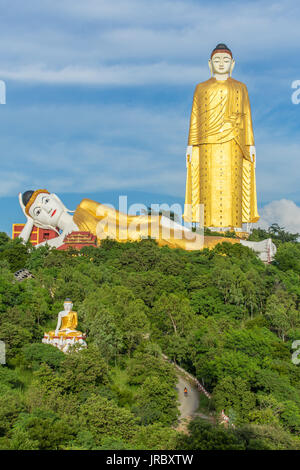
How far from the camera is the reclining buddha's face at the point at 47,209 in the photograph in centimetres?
3297

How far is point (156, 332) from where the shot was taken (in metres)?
19.5

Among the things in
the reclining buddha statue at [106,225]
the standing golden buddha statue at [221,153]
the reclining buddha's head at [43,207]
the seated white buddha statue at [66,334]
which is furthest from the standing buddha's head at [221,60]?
the seated white buddha statue at [66,334]

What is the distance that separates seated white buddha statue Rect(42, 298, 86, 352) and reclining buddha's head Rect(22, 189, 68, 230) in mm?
15031

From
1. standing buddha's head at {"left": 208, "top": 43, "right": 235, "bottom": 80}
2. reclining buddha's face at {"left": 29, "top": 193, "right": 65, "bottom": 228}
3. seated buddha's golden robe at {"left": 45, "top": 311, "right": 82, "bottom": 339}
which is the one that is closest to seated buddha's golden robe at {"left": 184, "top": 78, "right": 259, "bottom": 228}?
standing buddha's head at {"left": 208, "top": 43, "right": 235, "bottom": 80}

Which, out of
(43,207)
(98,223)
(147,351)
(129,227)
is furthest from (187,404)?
(43,207)

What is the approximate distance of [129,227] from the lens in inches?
1241

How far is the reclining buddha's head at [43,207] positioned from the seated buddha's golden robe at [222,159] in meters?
7.61

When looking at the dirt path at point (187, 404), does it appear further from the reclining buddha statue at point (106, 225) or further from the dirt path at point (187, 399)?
the reclining buddha statue at point (106, 225)
